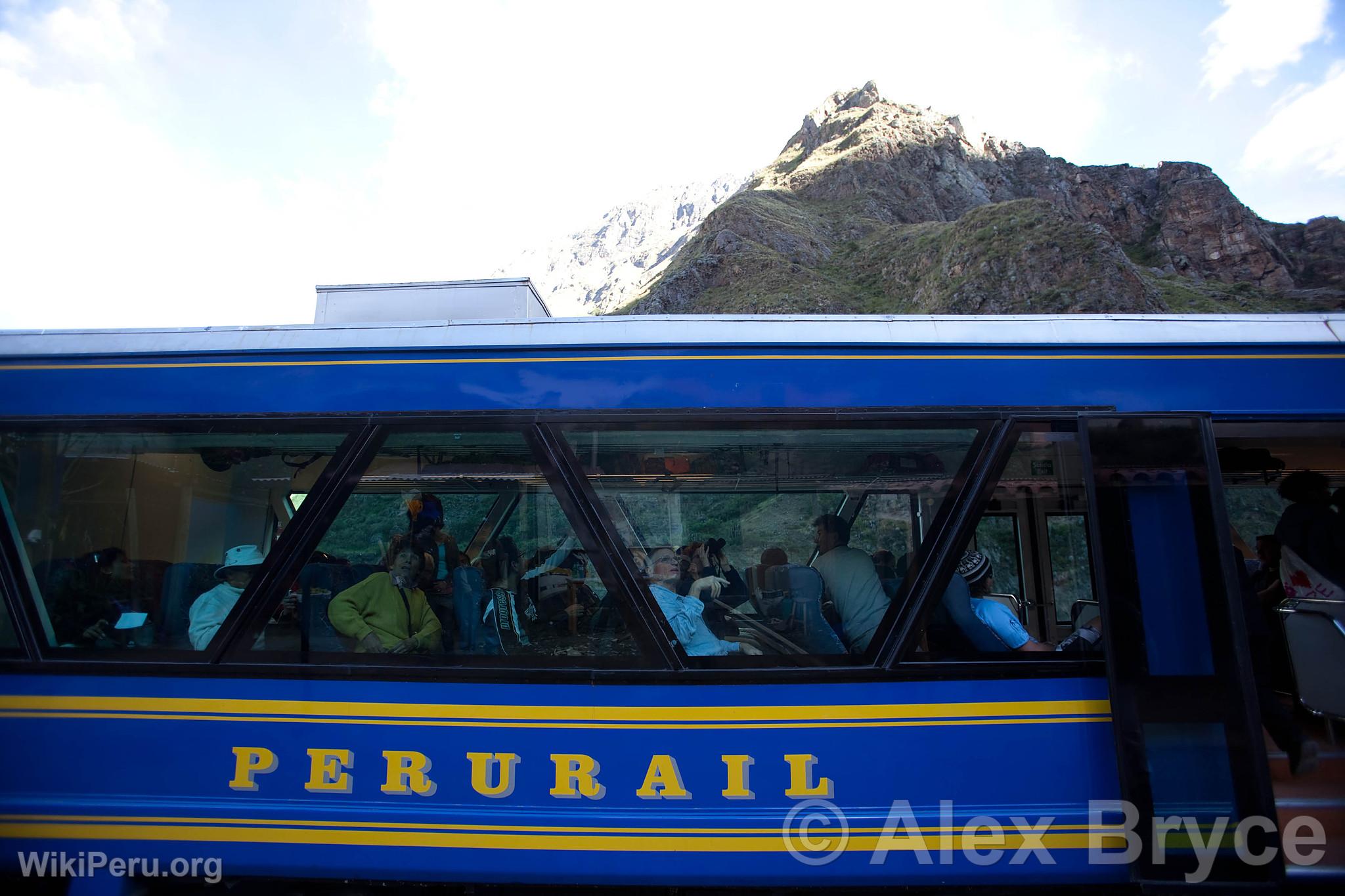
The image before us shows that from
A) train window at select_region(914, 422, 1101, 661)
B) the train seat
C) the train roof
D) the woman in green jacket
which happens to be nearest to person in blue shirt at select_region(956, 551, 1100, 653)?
train window at select_region(914, 422, 1101, 661)

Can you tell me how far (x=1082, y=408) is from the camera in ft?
10.2

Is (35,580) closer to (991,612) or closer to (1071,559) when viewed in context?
(991,612)

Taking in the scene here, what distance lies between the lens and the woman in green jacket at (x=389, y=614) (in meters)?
3.13

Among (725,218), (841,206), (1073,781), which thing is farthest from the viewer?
(841,206)

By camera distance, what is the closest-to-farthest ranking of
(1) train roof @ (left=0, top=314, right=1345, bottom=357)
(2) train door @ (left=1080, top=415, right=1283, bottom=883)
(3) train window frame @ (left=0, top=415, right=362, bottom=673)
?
(2) train door @ (left=1080, top=415, right=1283, bottom=883)
(3) train window frame @ (left=0, top=415, right=362, bottom=673)
(1) train roof @ (left=0, top=314, right=1345, bottom=357)

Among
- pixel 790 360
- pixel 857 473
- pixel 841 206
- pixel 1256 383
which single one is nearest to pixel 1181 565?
pixel 1256 383

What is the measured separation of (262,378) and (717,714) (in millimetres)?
2403

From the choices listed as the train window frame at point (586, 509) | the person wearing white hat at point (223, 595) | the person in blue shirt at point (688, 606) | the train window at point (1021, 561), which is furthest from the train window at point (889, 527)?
the person wearing white hat at point (223, 595)

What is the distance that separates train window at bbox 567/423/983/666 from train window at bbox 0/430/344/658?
138 cm

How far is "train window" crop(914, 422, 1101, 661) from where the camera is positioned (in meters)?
3.03

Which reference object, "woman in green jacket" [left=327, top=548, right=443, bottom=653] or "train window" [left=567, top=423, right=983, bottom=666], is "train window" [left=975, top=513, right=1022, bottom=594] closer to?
"train window" [left=567, top=423, right=983, bottom=666]

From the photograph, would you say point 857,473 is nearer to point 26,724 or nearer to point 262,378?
point 262,378

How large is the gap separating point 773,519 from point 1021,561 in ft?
4.13

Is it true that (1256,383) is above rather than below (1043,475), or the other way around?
above
